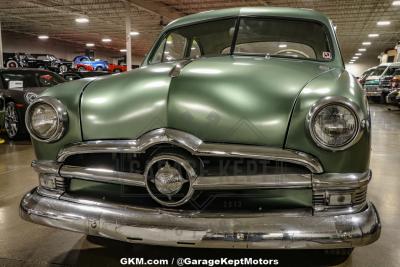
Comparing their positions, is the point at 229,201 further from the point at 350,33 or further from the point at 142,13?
the point at 350,33

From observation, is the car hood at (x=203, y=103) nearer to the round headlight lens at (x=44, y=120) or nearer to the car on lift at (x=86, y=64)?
the round headlight lens at (x=44, y=120)

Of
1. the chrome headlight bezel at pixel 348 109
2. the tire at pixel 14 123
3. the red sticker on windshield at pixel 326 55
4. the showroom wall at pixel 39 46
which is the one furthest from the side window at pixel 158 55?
the showroom wall at pixel 39 46

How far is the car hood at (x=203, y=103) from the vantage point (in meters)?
1.60

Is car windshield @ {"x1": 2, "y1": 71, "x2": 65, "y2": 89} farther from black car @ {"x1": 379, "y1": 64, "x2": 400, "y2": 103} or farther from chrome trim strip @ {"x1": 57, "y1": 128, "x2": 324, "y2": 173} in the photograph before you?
black car @ {"x1": 379, "y1": 64, "x2": 400, "y2": 103}

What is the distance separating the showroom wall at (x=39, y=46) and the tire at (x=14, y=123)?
762 inches

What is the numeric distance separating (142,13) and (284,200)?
16.7m

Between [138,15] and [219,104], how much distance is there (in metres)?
17.0

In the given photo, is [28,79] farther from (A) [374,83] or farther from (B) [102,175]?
(A) [374,83]

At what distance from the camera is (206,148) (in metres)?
1.54

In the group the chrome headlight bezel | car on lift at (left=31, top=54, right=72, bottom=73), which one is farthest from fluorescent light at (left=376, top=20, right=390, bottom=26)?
the chrome headlight bezel

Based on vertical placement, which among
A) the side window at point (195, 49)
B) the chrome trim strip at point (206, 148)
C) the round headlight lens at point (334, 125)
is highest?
the side window at point (195, 49)

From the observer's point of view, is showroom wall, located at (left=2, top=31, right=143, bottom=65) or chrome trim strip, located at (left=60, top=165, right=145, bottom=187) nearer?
chrome trim strip, located at (left=60, top=165, right=145, bottom=187)

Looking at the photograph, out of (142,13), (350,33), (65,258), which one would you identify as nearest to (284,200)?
(65,258)

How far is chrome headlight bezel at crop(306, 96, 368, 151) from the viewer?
5.01 feet
